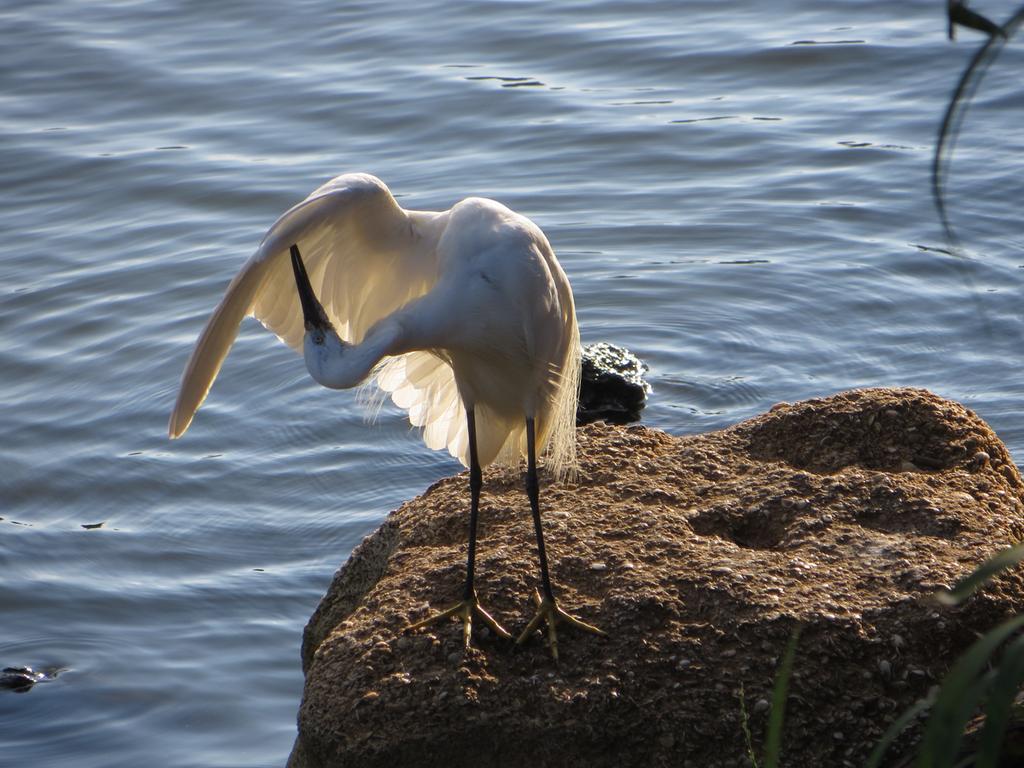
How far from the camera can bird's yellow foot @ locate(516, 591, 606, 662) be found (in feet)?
13.4

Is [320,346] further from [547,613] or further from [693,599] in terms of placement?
[693,599]

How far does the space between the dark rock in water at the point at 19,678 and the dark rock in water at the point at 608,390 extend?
3.04m

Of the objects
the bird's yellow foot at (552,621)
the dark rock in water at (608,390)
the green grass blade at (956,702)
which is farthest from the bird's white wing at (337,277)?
the green grass blade at (956,702)

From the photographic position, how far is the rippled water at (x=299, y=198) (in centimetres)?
618

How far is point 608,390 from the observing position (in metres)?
7.35

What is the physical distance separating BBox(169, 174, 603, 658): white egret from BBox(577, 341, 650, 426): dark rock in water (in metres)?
1.96

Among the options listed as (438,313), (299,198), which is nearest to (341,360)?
(438,313)

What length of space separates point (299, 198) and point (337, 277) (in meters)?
5.24

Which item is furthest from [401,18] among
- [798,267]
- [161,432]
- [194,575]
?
[194,575]

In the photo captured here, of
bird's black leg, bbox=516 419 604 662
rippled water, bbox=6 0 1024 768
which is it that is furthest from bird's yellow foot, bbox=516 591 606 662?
rippled water, bbox=6 0 1024 768

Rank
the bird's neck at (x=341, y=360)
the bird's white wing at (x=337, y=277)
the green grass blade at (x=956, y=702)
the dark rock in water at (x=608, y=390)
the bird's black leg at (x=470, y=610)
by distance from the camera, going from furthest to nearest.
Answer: the dark rock in water at (x=608, y=390), the bird's black leg at (x=470, y=610), the bird's white wing at (x=337, y=277), the bird's neck at (x=341, y=360), the green grass blade at (x=956, y=702)

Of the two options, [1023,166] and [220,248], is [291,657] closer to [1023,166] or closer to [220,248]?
[220,248]

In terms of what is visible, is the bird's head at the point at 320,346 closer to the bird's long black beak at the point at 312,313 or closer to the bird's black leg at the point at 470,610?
the bird's long black beak at the point at 312,313

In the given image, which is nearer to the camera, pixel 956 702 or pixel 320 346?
pixel 956 702
